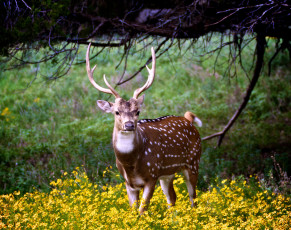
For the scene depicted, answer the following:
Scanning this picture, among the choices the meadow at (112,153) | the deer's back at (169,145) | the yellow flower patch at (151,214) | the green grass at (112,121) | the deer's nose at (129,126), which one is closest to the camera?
the yellow flower patch at (151,214)

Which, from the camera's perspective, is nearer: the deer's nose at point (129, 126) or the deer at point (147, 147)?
the deer's nose at point (129, 126)

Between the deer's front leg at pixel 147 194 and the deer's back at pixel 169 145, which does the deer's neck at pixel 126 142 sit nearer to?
the deer's back at pixel 169 145

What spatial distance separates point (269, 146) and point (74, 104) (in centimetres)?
560

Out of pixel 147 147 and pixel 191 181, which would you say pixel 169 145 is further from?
pixel 191 181

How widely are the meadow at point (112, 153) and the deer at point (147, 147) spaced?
0.25 meters

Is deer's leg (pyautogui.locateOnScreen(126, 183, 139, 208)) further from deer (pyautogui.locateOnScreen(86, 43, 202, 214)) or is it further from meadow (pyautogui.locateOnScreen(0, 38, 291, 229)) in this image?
meadow (pyautogui.locateOnScreen(0, 38, 291, 229))

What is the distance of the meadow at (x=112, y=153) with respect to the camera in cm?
580

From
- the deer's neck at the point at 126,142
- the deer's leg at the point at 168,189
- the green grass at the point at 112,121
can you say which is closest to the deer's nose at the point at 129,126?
the deer's neck at the point at 126,142

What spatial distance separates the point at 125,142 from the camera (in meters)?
5.49

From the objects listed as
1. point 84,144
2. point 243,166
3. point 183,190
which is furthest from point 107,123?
point 183,190

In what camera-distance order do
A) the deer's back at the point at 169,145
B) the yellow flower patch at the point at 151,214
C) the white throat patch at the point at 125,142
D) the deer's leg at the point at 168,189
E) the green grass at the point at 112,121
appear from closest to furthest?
the yellow flower patch at the point at 151,214
the white throat patch at the point at 125,142
the deer's back at the point at 169,145
the deer's leg at the point at 168,189
the green grass at the point at 112,121

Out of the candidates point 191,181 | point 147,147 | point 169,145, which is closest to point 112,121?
point 191,181

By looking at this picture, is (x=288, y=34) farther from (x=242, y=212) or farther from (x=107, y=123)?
(x=107, y=123)

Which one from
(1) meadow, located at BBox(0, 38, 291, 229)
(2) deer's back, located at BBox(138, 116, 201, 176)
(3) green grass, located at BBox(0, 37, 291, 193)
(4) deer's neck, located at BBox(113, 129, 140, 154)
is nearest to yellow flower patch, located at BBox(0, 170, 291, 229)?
(1) meadow, located at BBox(0, 38, 291, 229)
